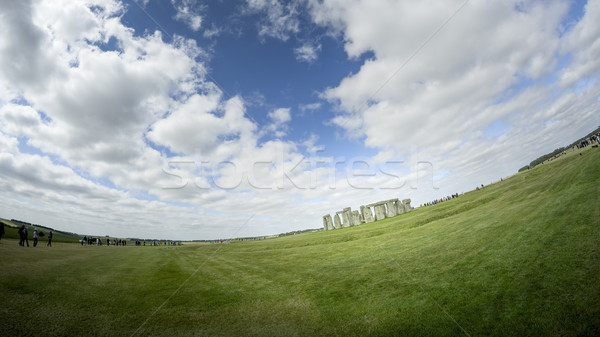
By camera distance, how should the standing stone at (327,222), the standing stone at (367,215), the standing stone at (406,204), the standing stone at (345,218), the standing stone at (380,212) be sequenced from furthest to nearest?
1. the standing stone at (327,222)
2. the standing stone at (345,218)
3. the standing stone at (367,215)
4. the standing stone at (406,204)
5. the standing stone at (380,212)

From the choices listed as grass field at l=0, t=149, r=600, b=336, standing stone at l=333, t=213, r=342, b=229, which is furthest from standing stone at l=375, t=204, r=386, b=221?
grass field at l=0, t=149, r=600, b=336

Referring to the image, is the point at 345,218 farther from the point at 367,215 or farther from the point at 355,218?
the point at 367,215

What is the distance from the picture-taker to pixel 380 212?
6016 centimetres

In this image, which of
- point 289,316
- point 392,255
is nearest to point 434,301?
point 289,316

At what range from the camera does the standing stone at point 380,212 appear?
59.9m

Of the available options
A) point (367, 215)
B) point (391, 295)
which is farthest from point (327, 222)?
point (391, 295)

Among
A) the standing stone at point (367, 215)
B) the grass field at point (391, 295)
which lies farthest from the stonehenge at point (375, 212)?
the grass field at point (391, 295)

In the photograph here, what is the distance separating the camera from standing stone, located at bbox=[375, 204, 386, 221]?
5992 cm

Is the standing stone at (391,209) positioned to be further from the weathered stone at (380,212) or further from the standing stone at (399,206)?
the weathered stone at (380,212)

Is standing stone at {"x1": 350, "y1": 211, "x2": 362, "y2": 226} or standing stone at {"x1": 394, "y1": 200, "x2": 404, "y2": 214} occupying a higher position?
standing stone at {"x1": 394, "y1": 200, "x2": 404, "y2": 214}

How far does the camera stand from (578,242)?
7602 mm

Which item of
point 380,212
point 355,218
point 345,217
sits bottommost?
point 355,218

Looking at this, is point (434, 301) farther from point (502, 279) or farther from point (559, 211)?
point (559, 211)

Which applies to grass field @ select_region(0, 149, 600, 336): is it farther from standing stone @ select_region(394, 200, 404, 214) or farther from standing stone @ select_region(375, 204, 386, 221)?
standing stone @ select_region(394, 200, 404, 214)
